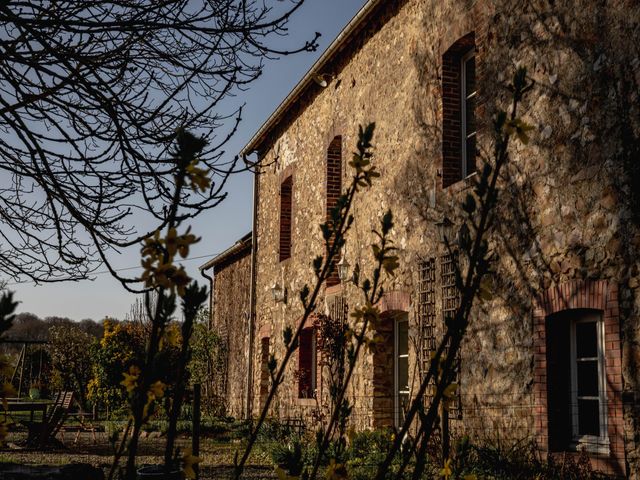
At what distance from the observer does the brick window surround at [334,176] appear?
12219mm

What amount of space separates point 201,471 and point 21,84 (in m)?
6.10

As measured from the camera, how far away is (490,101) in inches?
309

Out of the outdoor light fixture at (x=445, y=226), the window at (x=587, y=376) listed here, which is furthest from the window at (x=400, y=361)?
the window at (x=587, y=376)

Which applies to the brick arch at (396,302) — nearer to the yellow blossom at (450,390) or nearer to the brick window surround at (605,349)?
the brick window surround at (605,349)

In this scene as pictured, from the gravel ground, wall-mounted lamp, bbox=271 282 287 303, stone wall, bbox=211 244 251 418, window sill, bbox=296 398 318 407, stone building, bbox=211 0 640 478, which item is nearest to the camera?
stone building, bbox=211 0 640 478

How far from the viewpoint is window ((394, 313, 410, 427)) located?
32.3 ft

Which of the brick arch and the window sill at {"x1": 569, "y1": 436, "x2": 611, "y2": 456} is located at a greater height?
the brick arch

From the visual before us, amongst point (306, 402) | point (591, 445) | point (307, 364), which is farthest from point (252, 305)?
point (591, 445)

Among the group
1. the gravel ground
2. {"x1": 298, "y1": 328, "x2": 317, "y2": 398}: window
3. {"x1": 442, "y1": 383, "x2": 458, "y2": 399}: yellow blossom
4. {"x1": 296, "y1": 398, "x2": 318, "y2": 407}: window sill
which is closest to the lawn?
the gravel ground

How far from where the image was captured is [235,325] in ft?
59.2

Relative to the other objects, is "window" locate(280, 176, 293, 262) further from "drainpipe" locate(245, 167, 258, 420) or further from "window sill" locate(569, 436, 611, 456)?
"window sill" locate(569, 436, 611, 456)

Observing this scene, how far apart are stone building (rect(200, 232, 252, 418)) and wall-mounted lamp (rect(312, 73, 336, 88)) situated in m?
5.84

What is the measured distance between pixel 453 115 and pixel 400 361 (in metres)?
3.51

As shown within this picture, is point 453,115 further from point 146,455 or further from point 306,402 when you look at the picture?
point 146,455
